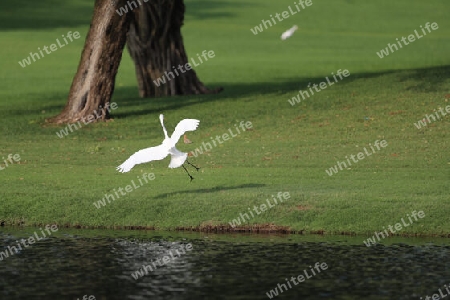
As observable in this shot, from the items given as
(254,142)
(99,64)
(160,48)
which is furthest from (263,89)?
(254,142)

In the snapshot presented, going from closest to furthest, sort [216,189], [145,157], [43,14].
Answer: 1. [145,157]
2. [216,189]
3. [43,14]

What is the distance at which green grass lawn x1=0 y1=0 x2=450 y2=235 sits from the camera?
20.3 m

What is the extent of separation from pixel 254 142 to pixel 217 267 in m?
13.2

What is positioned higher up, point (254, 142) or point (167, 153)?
point (167, 153)

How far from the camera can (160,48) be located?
127 feet

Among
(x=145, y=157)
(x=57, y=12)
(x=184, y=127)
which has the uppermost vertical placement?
(x=57, y=12)

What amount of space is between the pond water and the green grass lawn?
0.99m

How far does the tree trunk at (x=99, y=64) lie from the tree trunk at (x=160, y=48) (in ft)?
16.2

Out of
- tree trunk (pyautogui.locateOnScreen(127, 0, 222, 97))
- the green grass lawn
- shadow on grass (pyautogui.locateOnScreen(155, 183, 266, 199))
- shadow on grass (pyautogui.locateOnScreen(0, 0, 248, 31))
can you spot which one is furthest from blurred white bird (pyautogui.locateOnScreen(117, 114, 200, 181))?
shadow on grass (pyautogui.locateOnScreen(0, 0, 248, 31))

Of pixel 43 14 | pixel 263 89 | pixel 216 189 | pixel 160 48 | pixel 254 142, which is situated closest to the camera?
pixel 216 189

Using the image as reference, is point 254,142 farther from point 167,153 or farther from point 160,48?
point 160,48

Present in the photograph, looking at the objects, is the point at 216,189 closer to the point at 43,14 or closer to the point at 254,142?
the point at 254,142

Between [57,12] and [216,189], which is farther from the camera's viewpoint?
[57,12]

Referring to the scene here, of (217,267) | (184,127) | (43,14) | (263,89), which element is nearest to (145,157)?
(184,127)
